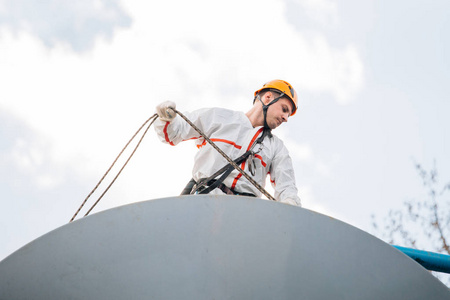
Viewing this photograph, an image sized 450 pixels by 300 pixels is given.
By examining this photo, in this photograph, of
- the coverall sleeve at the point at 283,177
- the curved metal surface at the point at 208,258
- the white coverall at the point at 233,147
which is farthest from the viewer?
the coverall sleeve at the point at 283,177

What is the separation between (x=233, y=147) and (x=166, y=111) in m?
0.75

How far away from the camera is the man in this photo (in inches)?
134

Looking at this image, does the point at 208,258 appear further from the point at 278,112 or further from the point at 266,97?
the point at 266,97

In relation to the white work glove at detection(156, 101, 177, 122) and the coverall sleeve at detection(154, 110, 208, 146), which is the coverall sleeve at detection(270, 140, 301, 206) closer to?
the coverall sleeve at detection(154, 110, 208, 146)

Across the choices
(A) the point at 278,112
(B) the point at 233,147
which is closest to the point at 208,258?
(B) the point at 233,147

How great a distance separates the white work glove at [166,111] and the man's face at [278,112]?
116 centimetres

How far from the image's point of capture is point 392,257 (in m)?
1.98

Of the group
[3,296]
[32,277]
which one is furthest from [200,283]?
[3,296]

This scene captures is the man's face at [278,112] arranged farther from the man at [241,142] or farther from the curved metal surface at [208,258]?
the curved metal surface at [208,258]

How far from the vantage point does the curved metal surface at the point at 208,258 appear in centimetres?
189

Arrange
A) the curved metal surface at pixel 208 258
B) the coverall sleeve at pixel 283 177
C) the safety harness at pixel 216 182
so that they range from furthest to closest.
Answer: the coverall sleeve at pixel 283 177, the safety harness at pixel 216 182, the curved metal surface at pixel 208 258

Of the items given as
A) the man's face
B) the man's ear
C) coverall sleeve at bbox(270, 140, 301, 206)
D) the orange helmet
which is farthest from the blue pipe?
the man's ear

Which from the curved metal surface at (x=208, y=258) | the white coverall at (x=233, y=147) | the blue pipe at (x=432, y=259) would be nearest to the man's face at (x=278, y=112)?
the white coverall at (x=233, y=147)

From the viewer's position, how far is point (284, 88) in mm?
4242
